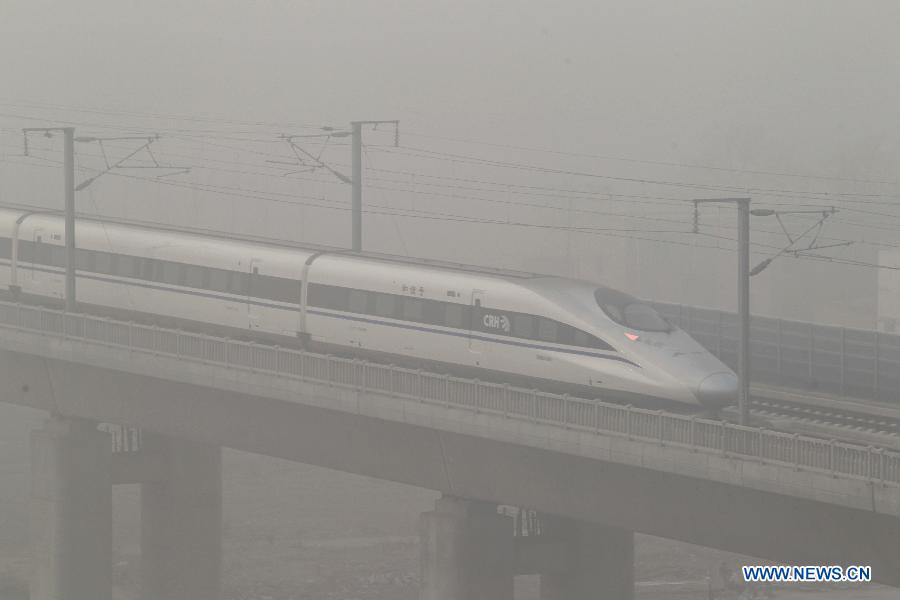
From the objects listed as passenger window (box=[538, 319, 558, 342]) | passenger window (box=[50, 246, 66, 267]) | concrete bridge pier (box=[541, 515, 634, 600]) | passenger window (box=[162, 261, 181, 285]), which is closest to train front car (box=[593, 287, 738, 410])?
passenger window (box=[538, 319, 558, 342])

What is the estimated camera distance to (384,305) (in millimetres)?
38500

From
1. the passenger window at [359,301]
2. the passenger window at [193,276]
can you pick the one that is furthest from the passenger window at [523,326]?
the passenger window at [193,276]

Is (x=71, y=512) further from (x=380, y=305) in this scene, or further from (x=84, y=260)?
(x=380, y=305)

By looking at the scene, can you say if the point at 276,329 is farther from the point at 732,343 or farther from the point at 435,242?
the point at 435,242

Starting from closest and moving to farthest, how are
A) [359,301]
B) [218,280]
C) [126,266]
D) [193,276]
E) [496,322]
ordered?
[496,322], [359,301], [218,280], [193,276], [126,266]

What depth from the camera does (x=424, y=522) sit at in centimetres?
3438

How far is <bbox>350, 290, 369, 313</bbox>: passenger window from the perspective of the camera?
3900cm

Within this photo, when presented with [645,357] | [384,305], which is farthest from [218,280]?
[645,357]

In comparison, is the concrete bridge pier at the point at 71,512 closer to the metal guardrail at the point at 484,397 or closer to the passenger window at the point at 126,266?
the metal guardrail at the point at 484,397

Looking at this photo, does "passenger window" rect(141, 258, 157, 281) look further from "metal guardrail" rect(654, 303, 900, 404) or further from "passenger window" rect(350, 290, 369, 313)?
"metal guardrail" rect(654, 303, 900, 404)

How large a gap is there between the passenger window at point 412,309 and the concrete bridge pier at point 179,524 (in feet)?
40.8

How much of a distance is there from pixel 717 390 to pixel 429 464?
7.03 m

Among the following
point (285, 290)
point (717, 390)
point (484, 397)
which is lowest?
point (484, 397)

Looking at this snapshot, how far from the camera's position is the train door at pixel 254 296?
41750mm
